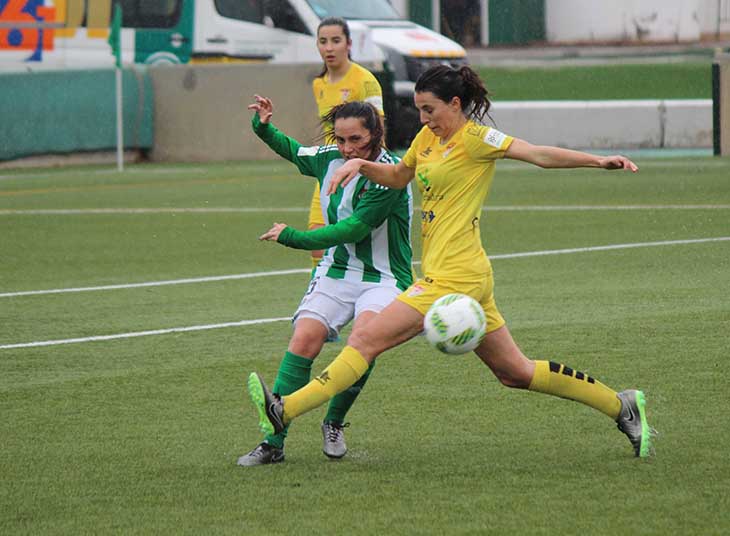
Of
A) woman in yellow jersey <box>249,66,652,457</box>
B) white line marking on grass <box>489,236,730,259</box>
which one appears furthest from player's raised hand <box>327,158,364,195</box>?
white line marking on grass <box>489,236,730,259</box>

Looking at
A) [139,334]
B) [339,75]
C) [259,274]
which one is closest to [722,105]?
[259,274]

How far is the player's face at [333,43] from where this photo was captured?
11.9m

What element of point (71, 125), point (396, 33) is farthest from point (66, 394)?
point (396, 33)

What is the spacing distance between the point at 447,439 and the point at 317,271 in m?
0.97

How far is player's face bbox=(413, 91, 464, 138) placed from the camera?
6.64 metres

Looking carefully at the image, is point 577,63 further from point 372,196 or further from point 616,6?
point 372,196

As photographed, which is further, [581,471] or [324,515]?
[581,471]

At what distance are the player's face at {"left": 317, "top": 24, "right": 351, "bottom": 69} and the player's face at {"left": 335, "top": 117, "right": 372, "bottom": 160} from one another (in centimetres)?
508

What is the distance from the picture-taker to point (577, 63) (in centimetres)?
4734

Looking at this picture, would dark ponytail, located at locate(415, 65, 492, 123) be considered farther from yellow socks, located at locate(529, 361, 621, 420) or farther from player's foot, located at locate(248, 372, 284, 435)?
player's foot, located at locate(248, 372, 284, 435)

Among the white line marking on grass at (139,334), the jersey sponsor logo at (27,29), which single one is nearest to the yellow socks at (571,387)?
the white line marking on grass at (139,334)

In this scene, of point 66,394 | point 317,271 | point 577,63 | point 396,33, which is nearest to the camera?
point 317,271

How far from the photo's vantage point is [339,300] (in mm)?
6996

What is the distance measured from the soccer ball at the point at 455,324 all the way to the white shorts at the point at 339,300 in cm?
52
